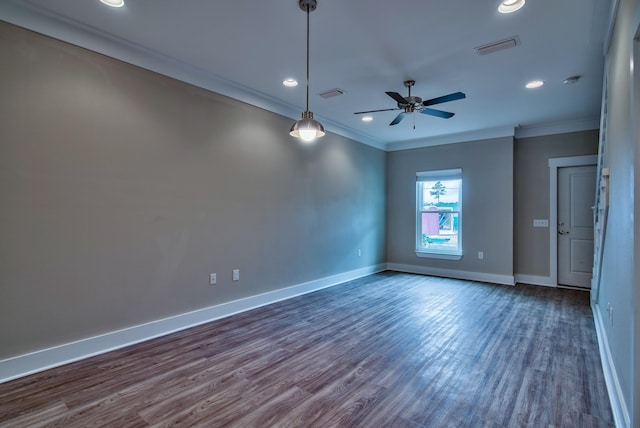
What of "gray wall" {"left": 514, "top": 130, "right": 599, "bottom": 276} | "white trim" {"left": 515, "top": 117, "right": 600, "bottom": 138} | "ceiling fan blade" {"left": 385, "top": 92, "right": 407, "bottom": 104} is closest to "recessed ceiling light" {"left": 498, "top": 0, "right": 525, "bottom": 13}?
"ceiling fan blade" {"left": 385, "top": 92, "right": 407, "bottom": 104}

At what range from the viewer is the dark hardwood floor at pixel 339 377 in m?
2.01

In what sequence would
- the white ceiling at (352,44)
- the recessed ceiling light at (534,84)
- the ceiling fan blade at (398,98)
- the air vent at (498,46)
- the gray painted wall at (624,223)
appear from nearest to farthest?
the gray painted wall at (624,223) < the white ceiling at (352,44) < the air vent at (498,46) < the ceiling fan blade at (398,98) < the recessed ceiling light at (534,84)

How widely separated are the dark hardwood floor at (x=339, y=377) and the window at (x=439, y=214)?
2.66 m

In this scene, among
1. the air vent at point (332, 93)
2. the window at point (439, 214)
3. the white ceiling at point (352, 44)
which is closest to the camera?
the white ceiling at point (352, 44)

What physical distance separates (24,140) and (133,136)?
803 millimetres

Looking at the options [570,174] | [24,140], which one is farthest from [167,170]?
[570,174]

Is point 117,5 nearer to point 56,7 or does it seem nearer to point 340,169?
point 56,7

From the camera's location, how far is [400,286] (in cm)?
556

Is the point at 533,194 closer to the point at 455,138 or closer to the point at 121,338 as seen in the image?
the point at 455,138

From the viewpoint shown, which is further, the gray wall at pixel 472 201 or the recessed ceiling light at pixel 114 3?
the gray wall at pixel 472 201

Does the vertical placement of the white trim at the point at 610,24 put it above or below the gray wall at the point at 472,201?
above

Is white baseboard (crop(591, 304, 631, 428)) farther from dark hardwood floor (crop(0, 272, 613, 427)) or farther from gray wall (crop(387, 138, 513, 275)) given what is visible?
gray wall (crop(387, 138, 513, 275))

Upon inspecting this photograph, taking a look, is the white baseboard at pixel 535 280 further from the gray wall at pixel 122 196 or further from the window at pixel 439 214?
the gray wall at pixel 122 196

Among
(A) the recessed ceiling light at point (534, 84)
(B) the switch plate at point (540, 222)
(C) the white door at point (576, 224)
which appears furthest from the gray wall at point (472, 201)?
(A) the recessed ceiling light at point (534, 84)
